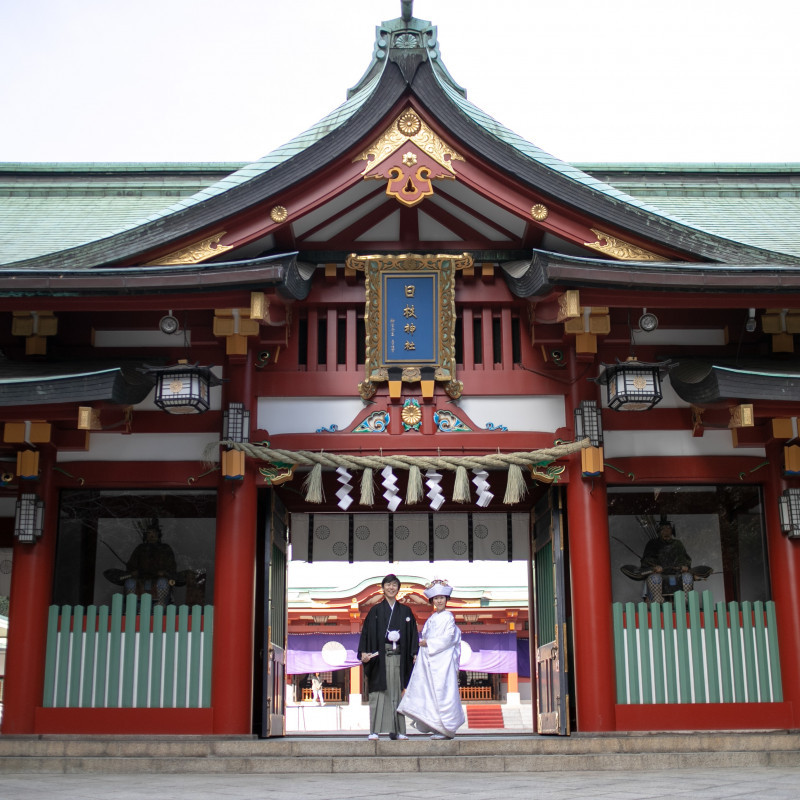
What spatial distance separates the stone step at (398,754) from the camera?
8734 mm

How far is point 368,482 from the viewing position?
10609mm

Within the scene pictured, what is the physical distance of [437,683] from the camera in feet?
34.0

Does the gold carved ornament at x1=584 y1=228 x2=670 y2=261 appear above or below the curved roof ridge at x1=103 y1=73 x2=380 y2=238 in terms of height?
below

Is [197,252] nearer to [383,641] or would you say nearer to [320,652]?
[383,641]

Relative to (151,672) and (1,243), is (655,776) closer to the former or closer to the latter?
(151,672)

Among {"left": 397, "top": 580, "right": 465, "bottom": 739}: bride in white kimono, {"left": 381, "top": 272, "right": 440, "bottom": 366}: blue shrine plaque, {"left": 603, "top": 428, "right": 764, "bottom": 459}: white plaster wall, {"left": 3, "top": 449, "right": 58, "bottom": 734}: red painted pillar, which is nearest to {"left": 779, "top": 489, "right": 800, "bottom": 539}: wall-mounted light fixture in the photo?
{"left": 603, "top": 428, "right": 764, "bottom": 459}: white plaster wall

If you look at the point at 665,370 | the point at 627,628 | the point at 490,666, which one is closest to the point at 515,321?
the point at 665,370

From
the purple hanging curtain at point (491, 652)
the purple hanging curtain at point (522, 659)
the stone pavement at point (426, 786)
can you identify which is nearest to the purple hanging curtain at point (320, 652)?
the purple hanging curtain at point (491, 652)

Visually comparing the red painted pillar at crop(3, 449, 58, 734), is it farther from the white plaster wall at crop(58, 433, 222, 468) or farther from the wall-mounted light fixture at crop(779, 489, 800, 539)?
the wall-mounted light fixture at crop(779, 489, 800, 539)

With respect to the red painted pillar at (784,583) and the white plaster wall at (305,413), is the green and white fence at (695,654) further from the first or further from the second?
the white plaster wall at (305,413)

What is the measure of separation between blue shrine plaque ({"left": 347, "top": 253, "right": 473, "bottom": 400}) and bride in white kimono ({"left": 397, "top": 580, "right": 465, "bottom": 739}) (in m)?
2.32

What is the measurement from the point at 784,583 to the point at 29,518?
26.2 feet

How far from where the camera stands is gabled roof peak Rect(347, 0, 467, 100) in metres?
10.7

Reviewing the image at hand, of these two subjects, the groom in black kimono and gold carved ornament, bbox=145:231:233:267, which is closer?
the groom in black kimono
